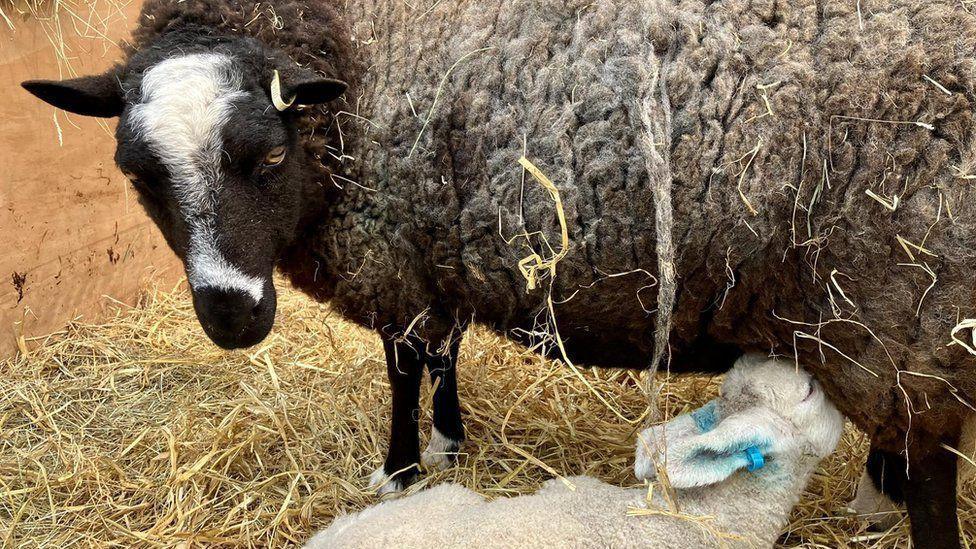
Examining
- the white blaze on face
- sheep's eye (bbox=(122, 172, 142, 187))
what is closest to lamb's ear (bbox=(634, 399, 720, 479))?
the white blaze on face

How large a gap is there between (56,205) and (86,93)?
233cm

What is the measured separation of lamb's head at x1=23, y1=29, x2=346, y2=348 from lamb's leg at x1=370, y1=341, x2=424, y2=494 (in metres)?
0.86

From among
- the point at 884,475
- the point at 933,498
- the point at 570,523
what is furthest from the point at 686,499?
the point at 884,475

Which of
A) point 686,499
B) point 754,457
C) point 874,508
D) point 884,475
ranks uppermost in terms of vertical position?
point 754,457

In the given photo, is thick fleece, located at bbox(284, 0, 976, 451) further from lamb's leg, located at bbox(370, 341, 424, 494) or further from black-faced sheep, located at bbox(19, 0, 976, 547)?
lamb's leg, located at bbox(370, 341, 424, 494)

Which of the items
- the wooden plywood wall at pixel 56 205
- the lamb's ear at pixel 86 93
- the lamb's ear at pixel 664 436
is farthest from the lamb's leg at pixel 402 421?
the wooden plywood wall at pixel 56 205

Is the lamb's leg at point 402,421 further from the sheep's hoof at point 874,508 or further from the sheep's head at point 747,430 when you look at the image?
the sheep's hoof at point 874,508

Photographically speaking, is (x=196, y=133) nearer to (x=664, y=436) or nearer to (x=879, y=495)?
(x=664, y=436)

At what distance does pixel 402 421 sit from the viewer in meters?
3.61

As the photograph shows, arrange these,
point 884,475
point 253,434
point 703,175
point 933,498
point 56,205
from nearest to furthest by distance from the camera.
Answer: point 703,175, point 933,498, point 884,475, point 253,434, point 56,205

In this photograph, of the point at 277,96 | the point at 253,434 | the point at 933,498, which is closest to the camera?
the point at 277,96

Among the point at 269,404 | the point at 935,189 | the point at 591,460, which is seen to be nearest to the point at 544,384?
the point at 591,460

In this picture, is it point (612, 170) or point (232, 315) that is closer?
point (612, 170)

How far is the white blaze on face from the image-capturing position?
2.42 metres
